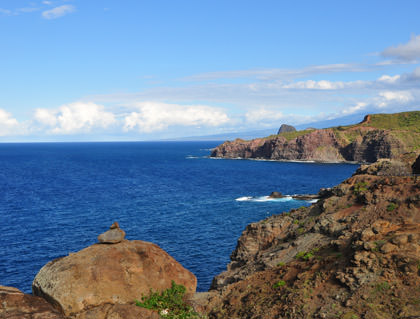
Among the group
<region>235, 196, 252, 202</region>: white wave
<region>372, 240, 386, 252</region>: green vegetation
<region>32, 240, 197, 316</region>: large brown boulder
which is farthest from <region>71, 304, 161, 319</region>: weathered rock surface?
<region>235, 196, 252, 202</region>: white wave

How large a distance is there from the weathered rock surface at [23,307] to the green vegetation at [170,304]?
539 centimetres

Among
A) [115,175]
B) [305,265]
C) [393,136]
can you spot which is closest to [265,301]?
[305,265]

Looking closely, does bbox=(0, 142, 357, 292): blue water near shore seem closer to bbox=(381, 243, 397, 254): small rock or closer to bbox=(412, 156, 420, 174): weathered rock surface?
bbox=(412, 156, 420, 174): weathered rock surface

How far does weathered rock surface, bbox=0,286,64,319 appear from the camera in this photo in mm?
20109

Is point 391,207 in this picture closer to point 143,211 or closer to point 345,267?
point 345,267

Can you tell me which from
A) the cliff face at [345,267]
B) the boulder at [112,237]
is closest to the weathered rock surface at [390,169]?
the cliff face at [345,267]

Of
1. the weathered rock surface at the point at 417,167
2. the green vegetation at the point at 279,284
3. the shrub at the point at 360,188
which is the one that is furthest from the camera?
the weathered rock surface at the point at 417,167

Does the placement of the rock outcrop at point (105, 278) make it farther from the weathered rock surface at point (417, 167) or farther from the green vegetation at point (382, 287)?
the weathered rock surface at point (417, 167)

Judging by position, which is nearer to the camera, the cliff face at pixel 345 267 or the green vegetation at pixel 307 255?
the cliff face at pixel 345 267

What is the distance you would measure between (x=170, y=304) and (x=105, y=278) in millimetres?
4769

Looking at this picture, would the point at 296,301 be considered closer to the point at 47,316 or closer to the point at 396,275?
the point at 396,275

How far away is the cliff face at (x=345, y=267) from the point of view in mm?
19812

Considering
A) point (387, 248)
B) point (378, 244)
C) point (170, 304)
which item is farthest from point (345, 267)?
point (170, 304)

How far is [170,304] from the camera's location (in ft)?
80.0
